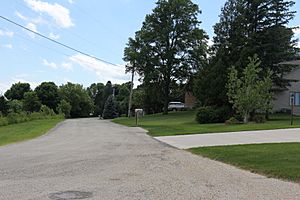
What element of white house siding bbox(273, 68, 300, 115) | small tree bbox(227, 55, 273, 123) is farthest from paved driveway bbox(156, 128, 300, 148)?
white house siding bbox(273, 68, 300, 115)

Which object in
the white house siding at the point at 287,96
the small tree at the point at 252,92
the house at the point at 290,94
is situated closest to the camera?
the small tree at the point at 252,92

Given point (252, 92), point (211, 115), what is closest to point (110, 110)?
point (211, 115)

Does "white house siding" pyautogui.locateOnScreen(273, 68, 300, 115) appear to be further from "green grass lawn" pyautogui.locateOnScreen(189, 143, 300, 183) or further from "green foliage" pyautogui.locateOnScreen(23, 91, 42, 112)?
"green foliage" pyautogui.locateOnScreen(23, 91, 42, 112)

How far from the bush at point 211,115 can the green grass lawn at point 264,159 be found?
978 inches

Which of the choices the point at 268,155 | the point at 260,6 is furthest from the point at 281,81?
the point at 268,155

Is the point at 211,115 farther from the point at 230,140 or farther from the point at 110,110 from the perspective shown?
the point at 110,110

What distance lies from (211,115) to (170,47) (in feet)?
79.5

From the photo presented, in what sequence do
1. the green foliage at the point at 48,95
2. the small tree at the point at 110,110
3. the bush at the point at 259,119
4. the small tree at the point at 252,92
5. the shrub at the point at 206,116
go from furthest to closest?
the green foliage at the point at 48,95 < the small tree at the point at 110,110 < the shrub at the point at 206,116 < the bush at the point at 259,119 < the small tree at the point at 252,92

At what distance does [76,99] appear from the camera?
109688 mm

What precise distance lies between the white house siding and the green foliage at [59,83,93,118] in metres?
65.4

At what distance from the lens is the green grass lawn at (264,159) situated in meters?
10.6

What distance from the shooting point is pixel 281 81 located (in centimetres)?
4506

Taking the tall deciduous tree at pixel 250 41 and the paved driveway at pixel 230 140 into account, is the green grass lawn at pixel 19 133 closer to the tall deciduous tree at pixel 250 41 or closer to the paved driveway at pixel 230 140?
the paved driveway at pixel 230 140

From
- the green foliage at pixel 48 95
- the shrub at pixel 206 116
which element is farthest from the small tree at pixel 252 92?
the green foliage at pixel 48 95
